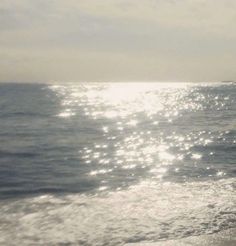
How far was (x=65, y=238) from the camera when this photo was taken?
14.7 m

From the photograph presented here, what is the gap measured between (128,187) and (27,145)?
1529 cm

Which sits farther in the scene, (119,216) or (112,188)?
(112,188)

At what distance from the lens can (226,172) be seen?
86.0 ft

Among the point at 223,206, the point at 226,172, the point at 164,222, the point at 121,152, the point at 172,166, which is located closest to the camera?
the point at 164,222

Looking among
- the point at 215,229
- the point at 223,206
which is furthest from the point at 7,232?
the point at 223,206

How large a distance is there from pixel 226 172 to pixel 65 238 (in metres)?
13.7

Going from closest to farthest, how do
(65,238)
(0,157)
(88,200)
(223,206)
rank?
(65,238)
(223,206)
(88,200)
(0,157)

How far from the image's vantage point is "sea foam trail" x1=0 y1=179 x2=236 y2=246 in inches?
586

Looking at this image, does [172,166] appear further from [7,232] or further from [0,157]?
[7,232]

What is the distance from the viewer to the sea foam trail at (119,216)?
14875 millimetres

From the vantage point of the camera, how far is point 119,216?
17.1 m

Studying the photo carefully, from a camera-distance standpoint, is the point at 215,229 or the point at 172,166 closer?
the point at 215,229

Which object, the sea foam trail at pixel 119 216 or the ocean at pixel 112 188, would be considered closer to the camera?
the sea foam trail at pixel 119 216

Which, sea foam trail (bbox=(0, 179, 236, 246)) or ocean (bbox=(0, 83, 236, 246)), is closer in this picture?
sea foam trail (bbox=(0, 179, 236, 246))
